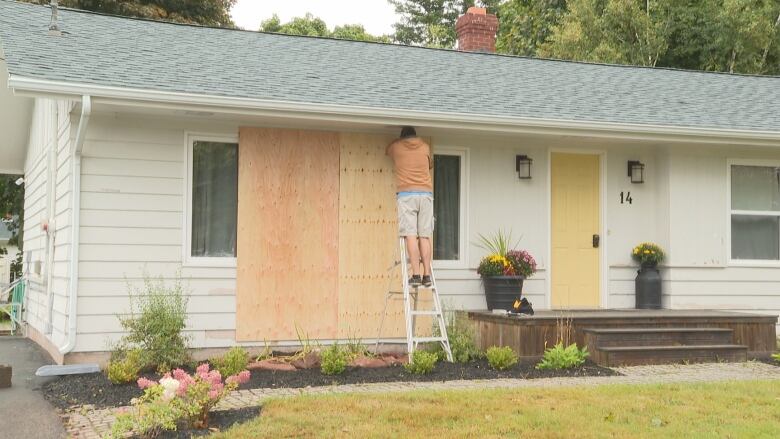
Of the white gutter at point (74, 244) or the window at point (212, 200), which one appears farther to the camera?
the window at point (212, 200)

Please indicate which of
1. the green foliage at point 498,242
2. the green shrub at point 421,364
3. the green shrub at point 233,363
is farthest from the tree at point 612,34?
the green shrub at point 233,363

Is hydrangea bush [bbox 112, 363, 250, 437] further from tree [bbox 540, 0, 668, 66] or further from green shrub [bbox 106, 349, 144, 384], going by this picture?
tree [bbox 540, 0, 668, 66]

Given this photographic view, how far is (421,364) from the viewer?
8141mm

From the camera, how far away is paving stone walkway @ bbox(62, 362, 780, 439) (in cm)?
627

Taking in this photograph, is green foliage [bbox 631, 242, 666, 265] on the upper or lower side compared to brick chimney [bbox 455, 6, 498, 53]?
lower

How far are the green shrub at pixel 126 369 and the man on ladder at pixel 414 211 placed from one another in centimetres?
270

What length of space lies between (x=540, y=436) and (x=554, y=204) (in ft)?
17.9

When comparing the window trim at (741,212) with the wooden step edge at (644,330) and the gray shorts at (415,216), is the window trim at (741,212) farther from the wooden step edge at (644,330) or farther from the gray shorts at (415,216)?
the gray shorts at (415,216)

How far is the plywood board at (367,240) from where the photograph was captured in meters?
9.45

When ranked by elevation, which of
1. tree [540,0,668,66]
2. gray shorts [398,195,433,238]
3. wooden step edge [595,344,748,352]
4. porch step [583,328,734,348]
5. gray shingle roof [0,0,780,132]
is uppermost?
tree [540,0,668,66]

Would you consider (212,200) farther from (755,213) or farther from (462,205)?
(755,213)

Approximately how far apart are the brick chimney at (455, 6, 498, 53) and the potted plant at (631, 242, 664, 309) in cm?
553

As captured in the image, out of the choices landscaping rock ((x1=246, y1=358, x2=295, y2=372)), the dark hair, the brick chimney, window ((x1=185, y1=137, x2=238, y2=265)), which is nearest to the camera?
landscaping rock ((x1=246, y1=358, x2=295, y2=372))

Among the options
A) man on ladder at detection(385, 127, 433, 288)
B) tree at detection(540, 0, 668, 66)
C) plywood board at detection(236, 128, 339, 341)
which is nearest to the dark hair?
man on ladder at detection(385, 127, 433, 288)
